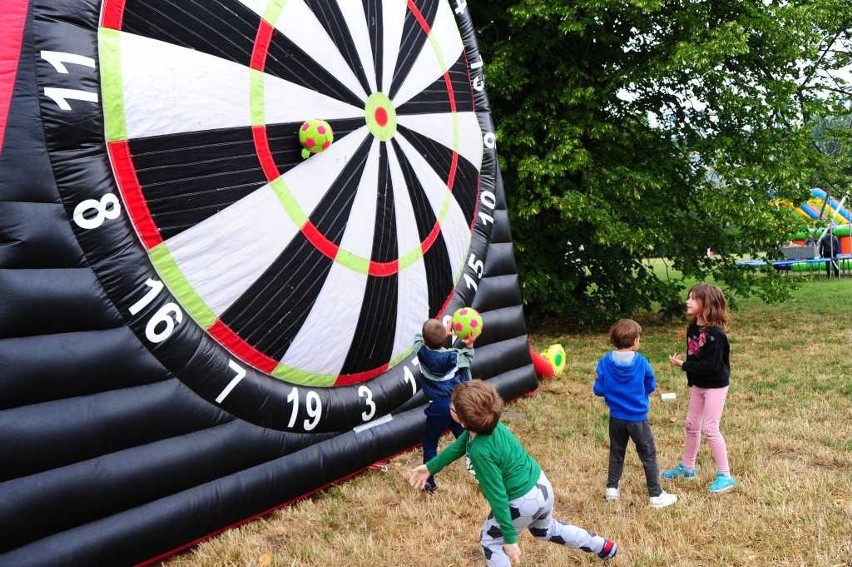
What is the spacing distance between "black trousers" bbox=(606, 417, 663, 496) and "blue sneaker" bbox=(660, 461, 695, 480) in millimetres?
397

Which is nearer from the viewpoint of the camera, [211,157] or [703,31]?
[211,157]

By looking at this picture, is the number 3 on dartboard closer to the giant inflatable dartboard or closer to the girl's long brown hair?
the giant inflatable dartboard

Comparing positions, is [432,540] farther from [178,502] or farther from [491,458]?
[178,502]

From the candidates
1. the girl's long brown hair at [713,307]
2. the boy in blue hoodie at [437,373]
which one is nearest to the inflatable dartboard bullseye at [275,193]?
the boy in blue hoodie at [437,373]

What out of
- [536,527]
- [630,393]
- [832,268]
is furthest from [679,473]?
[832,268]

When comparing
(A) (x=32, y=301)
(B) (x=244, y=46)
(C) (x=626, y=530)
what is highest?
(B) (x=244, y=46)

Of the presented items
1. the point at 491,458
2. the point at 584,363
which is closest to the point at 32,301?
the point at 491,458

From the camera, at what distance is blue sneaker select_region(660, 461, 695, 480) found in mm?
4465

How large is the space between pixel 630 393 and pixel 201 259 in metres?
2.40

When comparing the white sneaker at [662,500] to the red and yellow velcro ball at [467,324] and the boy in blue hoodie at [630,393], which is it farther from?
the red and yellow velcro ball at [467,324]

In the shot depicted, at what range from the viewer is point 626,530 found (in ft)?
12.3

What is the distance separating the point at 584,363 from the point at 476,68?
386 cm

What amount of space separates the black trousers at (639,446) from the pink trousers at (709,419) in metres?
0.44

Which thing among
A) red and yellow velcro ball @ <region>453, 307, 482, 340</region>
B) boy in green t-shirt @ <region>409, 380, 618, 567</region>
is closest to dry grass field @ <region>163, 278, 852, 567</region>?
boy in green t-shirt @ <region>409, 380, 618, 567</region>
